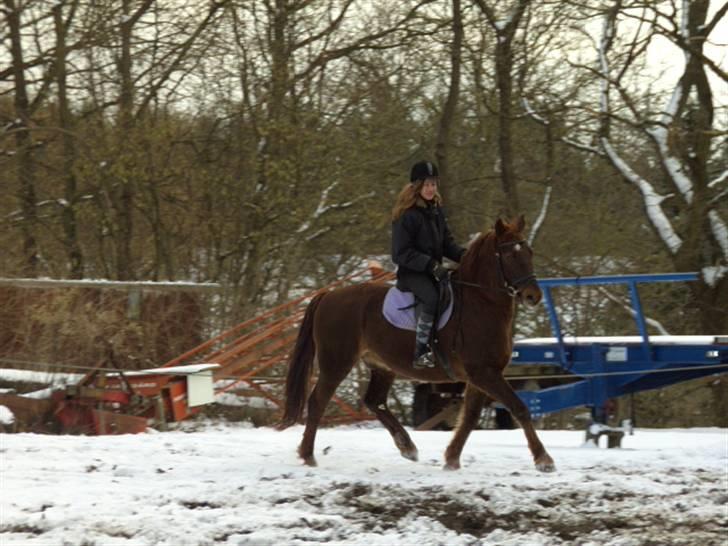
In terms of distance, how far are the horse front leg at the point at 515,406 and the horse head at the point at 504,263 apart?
695 mm

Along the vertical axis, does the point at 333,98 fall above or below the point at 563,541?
above

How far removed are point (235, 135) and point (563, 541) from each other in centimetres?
1527

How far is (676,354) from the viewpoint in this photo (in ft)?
38.4

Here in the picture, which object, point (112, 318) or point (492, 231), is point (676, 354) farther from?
point (112, 318)

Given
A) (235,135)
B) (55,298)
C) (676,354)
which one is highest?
(235,135)

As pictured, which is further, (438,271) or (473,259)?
(473,259)

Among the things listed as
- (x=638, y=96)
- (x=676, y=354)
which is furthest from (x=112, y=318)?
(x=638, y=96)

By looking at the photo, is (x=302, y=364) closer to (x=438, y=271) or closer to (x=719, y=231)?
(x=438, y=271)

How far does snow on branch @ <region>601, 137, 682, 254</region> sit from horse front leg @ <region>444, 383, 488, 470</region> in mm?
10116

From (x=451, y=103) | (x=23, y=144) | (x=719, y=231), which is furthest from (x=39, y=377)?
(x=719, y=231)

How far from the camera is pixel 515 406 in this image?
873cm

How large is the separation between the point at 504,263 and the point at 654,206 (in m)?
10.6

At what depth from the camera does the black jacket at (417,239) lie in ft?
29.0

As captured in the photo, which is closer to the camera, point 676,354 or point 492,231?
point 492,231
